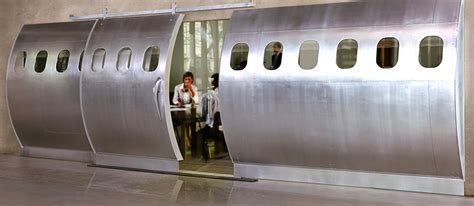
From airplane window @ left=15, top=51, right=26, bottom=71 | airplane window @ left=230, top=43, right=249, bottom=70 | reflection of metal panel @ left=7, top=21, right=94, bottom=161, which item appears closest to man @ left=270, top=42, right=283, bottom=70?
airplane window @ left=230, top=43, right=249, bottom=70

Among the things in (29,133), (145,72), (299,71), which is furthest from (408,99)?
(29,133)

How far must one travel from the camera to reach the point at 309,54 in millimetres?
8008

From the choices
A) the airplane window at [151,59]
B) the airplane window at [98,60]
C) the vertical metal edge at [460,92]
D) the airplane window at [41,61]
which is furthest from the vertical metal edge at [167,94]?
the vertical metal edge at [460,92]

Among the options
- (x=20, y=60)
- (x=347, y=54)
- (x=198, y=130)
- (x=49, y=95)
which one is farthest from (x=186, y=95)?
(x=347, y=54)

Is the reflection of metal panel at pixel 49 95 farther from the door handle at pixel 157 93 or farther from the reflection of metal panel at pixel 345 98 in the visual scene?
the reflection of metal panel at pixel 345 98

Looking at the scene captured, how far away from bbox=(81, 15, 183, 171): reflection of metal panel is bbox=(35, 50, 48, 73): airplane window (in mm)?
1088

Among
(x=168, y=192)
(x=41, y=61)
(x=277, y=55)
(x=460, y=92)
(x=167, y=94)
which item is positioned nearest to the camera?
(x=460, y=92)

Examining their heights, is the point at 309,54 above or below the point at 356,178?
above

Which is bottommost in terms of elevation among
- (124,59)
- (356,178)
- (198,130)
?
(356,178)

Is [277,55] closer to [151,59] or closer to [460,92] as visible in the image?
[151,59]

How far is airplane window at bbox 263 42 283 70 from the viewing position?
8.16 m

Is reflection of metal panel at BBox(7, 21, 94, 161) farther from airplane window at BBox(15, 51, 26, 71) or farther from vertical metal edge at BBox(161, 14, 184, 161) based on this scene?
vertical metal edge at BBox(161, 14, 184, 161)

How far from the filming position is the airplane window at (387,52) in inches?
291

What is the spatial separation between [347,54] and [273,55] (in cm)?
105
